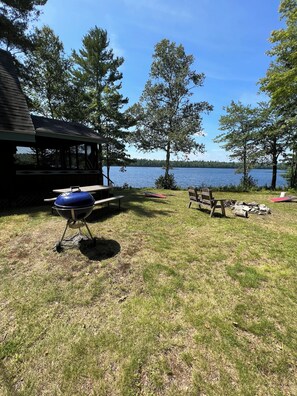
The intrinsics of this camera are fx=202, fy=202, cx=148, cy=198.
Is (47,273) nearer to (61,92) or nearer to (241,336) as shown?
(241,336)

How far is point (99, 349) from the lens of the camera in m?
2.31

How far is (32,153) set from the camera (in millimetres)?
10453

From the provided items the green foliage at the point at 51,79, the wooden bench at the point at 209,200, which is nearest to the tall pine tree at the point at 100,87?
the green foliage at the point at 51,79

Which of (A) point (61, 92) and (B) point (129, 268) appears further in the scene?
(A) point (61, 92)

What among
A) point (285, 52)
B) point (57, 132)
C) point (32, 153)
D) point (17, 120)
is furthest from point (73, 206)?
point (285, 52)

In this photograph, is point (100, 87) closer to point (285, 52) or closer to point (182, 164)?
point (285, 52)

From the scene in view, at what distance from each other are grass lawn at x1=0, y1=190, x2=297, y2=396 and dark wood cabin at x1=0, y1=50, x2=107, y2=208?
4311 millimetres

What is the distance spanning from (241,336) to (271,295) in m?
1.12

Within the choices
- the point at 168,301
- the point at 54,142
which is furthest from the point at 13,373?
the point at 54,142

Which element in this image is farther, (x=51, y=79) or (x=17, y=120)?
(x=51, y=79)

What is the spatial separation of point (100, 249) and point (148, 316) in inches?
84.0

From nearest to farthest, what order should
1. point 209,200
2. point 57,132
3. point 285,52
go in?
point 209,200 → point 57,132 → point 285,52

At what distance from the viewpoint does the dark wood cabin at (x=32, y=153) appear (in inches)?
322

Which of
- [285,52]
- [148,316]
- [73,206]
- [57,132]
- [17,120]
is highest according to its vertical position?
[285,52]
